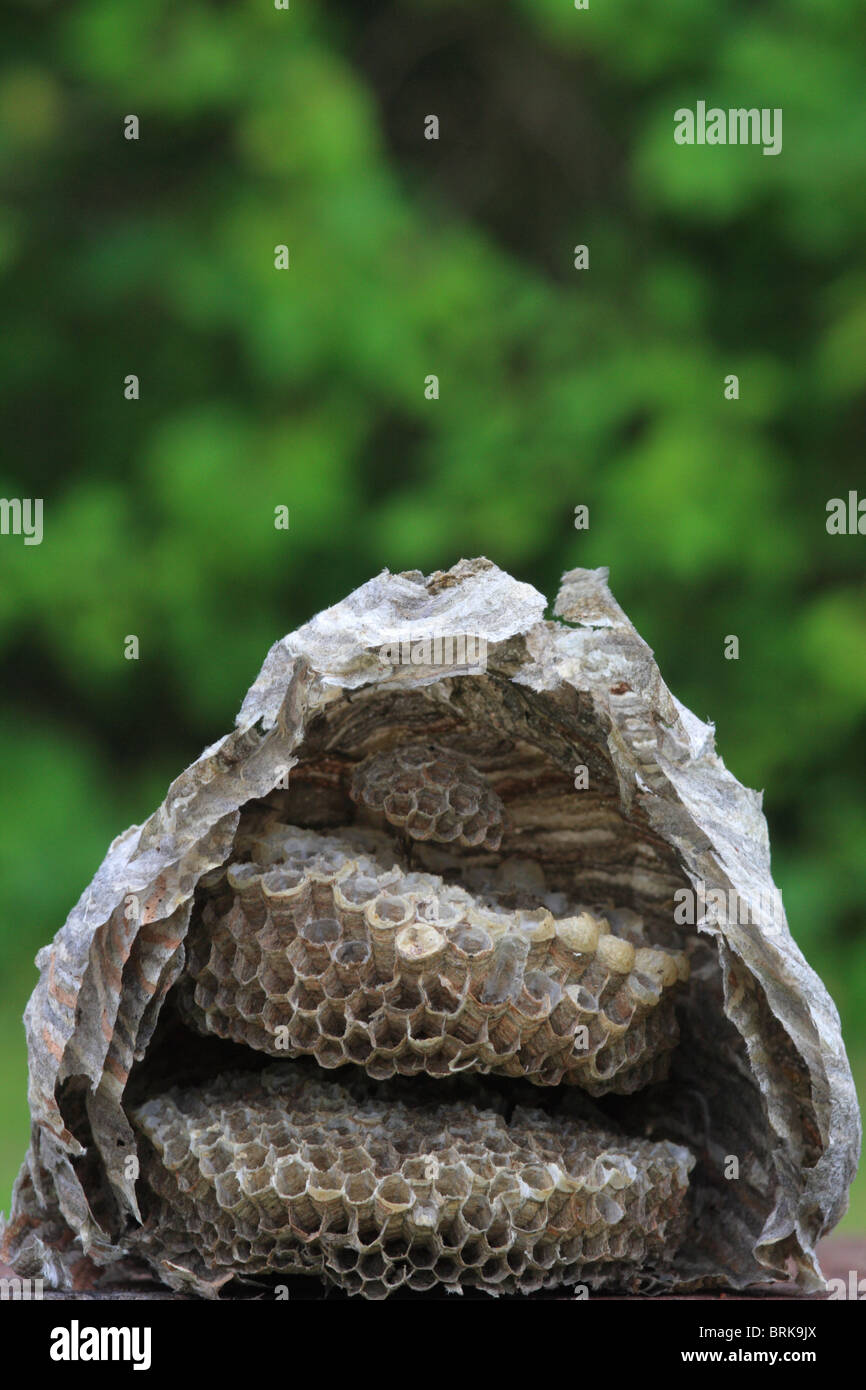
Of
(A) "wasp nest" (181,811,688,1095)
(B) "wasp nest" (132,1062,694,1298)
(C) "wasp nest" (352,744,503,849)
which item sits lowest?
(B) "wasp nest" (132,1062,694,1298)

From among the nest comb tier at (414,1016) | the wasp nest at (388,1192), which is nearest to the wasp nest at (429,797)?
the nest comb tier at (414,1016)

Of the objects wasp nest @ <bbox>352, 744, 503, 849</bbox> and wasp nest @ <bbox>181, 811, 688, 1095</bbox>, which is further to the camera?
wasp nest @ <bbox>352, 744, 503, 849</bbox>

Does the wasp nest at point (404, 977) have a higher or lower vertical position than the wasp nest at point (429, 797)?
lower

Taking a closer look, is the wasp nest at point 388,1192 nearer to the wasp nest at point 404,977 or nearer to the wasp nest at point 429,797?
the wasp nest at point 404,977

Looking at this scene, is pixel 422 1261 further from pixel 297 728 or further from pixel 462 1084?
pixel 297 728

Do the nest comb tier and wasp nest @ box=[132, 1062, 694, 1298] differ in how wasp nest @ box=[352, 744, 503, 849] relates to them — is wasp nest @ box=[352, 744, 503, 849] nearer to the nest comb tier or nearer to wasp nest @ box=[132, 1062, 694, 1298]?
the nest comb tier

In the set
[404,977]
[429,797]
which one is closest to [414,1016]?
[404,977]

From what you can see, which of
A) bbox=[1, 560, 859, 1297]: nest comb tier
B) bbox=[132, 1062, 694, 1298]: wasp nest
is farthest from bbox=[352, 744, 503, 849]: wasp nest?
bbox=[132, 1062, 694, 1298]: wasp nest

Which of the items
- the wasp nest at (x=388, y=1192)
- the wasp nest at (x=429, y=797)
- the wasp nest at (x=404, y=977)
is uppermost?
the wasp nest at (x=429, y=797)

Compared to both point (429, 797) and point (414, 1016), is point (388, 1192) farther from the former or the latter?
point (429, 797)
